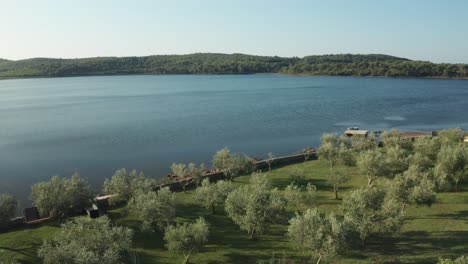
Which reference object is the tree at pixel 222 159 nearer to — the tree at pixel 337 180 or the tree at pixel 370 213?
the tree at pixel 337 180

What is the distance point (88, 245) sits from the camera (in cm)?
2488

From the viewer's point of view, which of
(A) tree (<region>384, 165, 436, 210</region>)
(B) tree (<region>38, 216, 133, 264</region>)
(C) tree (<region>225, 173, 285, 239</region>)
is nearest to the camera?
(B) tree (<region>38, 216, 133, 264</region>)

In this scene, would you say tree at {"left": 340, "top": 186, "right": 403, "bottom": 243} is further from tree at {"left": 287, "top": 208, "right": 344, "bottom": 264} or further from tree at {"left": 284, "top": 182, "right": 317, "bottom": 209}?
tree at {"left": 284, "top": 182, "right": 317, "bottom": 209}

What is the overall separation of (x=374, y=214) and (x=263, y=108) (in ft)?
303

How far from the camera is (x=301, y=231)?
87.6ft

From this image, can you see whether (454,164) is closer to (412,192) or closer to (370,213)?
(412,192)

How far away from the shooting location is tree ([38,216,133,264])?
23.0m

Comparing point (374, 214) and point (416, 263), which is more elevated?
point (374, 214)

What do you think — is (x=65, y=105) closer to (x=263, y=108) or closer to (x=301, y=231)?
(x=263, y=108)

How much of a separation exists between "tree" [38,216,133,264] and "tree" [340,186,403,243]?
16.1m

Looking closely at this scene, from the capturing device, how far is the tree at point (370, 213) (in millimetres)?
29073

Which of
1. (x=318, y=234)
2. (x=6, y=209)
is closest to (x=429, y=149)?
(x=318, y=234)

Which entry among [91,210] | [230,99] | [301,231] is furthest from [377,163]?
[230,99]

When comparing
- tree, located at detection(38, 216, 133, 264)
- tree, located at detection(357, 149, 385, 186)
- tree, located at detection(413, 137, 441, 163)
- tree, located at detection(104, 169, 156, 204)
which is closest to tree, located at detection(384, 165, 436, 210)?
tree, located at detection(357, 149, 385, 186)
